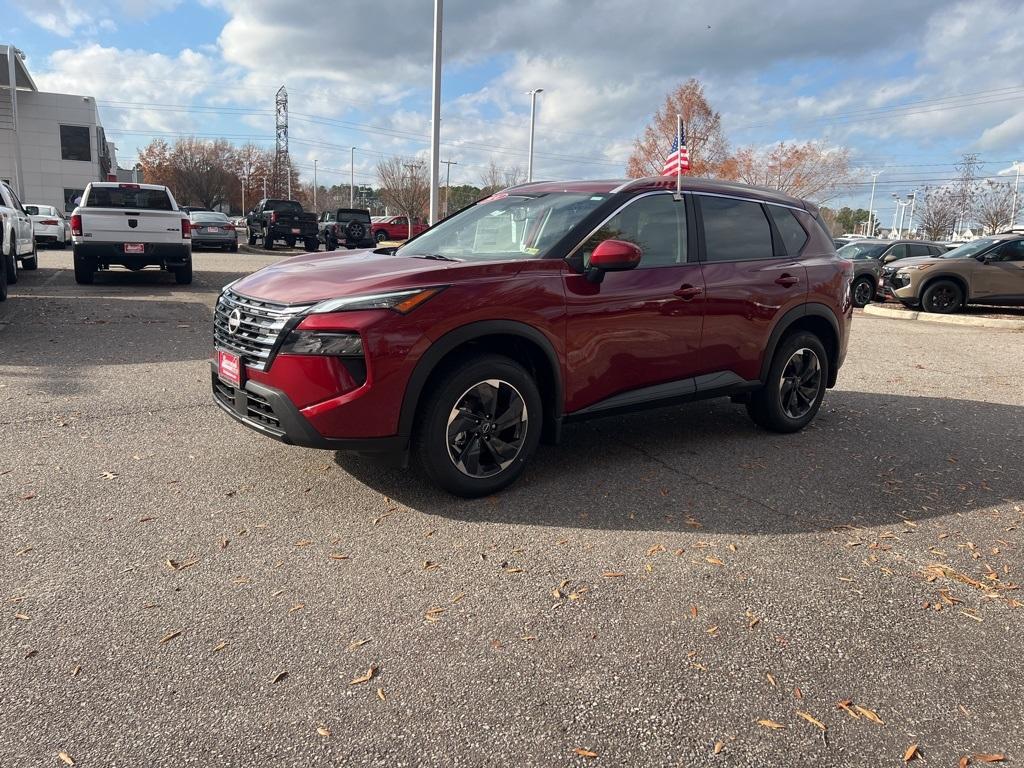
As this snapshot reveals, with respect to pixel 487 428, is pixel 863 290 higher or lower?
higher

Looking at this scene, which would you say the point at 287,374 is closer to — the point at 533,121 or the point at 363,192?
the point at 533,121

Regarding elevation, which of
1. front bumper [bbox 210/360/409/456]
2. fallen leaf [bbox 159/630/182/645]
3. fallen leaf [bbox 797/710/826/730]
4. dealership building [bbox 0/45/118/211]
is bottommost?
fallen leaf [bbox 797/710/826/730]

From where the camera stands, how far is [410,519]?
390cm

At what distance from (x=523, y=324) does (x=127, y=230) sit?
1122 centimetres

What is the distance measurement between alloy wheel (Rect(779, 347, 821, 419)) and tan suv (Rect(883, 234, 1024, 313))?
37.2 ft

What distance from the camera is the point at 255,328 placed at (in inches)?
155

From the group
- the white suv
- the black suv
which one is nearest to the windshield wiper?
the white suv

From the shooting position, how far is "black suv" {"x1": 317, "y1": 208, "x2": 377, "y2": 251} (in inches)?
1178

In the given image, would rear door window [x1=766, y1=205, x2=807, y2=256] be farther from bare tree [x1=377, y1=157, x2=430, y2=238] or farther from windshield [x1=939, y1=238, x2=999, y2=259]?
bare tree [x1=377, y1=157, x2=430, y2=238]

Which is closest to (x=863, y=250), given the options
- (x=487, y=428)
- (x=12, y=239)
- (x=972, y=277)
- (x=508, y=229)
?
(x=972, y=277)

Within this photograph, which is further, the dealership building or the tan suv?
the dealership building

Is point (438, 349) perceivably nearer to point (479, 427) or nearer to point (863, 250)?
point (479, 427)

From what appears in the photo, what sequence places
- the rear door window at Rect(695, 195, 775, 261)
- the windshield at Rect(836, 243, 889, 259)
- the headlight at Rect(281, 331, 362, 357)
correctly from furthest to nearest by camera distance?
the windshield at Rect(836, 243, 889, 259), the rear door window at Rect(695, 195, 775, 261), the headlight at Rect(281, 331, 362, 357)

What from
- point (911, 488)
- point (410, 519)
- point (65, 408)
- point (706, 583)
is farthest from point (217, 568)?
point (911, 488)
